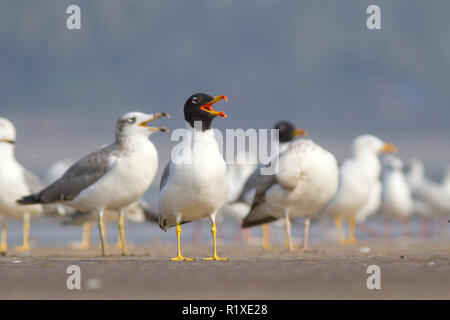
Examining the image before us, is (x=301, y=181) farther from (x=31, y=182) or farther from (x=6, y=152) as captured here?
(x=6, y=152)

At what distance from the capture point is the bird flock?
26.2ft

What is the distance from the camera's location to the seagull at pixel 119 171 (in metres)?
9.61

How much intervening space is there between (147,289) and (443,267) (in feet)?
7.73

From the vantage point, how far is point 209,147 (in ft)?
26.2

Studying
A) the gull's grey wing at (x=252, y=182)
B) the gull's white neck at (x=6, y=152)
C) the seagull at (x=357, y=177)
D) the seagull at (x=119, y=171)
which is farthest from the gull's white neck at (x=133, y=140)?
the seagull at (x=357, y=177)

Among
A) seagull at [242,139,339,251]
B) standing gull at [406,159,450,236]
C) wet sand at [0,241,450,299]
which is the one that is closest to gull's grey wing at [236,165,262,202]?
seagull at [242,139,339,251]

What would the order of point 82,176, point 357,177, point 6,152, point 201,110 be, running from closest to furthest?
point 201,110
point 82,176
point 6,152
point 357,177

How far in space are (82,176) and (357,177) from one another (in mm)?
6971

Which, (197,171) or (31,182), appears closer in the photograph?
(197,171)

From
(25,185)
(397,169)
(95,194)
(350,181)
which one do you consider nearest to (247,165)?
(350,181)

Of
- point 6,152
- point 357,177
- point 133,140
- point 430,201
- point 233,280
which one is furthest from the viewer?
point 430,201

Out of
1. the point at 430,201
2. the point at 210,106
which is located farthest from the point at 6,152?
the point at 430,201

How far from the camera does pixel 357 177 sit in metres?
15.7
